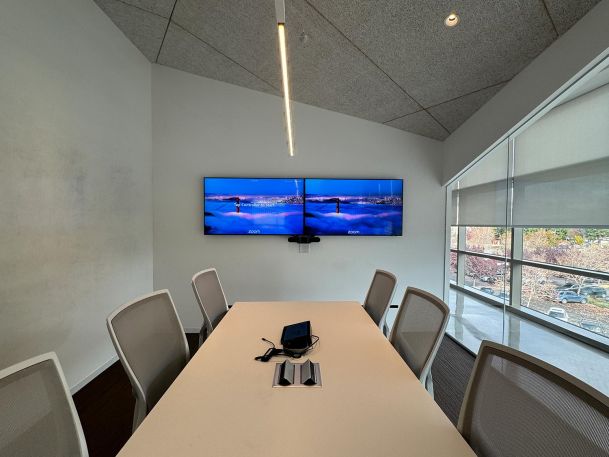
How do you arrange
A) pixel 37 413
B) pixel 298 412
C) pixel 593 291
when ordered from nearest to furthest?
1. pixel 37 413
2. pixel 298 412
3. pixel 593 291

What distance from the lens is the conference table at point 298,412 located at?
88cm

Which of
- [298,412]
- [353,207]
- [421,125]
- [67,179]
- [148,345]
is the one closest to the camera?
[298,412]

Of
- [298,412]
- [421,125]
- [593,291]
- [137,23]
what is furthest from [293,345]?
[137,23]

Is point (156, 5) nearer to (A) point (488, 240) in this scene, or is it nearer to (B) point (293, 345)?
(B) point (293, 345)

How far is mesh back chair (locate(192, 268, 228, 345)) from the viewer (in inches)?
85.7

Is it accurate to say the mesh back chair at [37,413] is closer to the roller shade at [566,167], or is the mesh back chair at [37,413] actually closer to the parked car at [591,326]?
the roller shade at [566,167]

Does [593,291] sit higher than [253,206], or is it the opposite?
[253,206]

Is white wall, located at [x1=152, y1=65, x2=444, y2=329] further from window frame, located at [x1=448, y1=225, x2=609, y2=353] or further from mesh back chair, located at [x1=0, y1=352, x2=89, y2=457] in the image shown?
mesh back chair, located at [x1=0, y1=352, x2=89, y2=457]

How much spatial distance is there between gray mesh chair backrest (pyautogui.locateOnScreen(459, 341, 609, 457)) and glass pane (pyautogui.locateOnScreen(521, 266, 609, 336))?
2079 mm

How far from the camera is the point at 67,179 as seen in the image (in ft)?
7.87

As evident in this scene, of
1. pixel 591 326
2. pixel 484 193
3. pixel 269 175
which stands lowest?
pixel 591 326

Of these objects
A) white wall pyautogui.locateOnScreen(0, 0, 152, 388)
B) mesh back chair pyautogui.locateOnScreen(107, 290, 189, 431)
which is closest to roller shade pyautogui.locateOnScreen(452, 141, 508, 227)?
mesh back chair pyautogui.locateOnScreen(107, 290, 189, 431)

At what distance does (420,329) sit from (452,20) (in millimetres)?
2361

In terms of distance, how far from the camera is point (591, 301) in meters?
2.33
